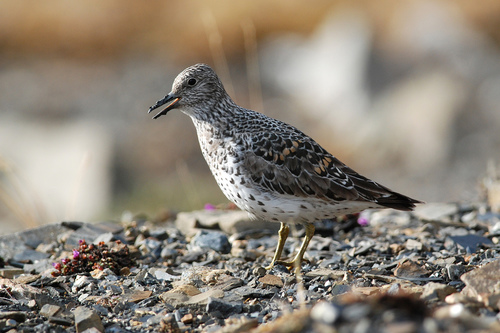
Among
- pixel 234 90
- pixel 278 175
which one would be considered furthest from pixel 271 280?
pixel 234 90

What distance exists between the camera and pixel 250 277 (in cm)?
645

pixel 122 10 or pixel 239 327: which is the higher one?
pixel 122 10

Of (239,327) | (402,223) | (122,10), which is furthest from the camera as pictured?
(122,10)

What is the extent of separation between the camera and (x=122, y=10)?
29.4 m

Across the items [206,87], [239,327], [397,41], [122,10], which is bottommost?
[239,327]

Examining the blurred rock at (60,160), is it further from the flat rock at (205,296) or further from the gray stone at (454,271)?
the gray stone at (454,271)

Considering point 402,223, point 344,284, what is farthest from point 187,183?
point 344,284

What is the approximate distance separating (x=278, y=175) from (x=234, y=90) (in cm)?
1642

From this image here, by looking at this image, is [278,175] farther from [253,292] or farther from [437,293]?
[437,293]

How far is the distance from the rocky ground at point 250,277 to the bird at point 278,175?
2.09 feet

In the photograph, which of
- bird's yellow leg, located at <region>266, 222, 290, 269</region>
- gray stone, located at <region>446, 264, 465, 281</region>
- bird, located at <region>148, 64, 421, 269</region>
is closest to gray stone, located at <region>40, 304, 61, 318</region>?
bird, located at <region>148, 64, 421, 269</region>

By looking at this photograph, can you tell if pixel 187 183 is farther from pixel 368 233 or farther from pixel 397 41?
pixel 397 41

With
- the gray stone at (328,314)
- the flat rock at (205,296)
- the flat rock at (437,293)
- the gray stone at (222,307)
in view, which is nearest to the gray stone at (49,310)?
the flat rock at (205,296)

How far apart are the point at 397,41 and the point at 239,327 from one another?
1820 cm
